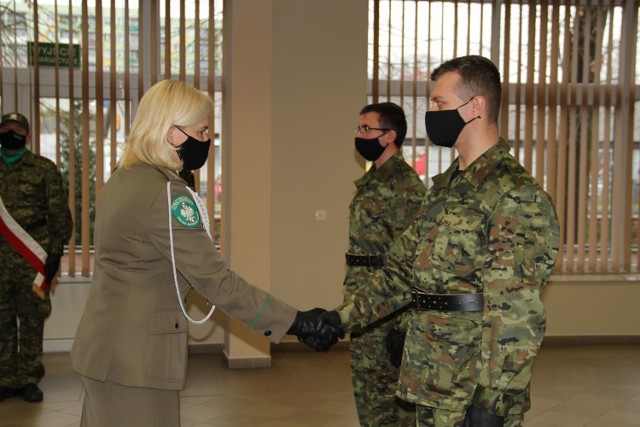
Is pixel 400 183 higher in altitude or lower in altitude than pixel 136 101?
lower

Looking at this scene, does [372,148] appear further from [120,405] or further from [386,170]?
[120,405]

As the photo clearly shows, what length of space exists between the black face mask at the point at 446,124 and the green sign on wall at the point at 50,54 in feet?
14.5

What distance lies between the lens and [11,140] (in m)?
4.99

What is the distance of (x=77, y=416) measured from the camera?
4.65 meters

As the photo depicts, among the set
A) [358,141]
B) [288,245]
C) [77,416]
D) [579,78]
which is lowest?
[77,416]

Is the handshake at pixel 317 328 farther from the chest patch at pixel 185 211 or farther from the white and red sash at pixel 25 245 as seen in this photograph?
the white and red sash at pixel 25 245

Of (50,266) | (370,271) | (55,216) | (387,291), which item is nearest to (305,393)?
(370,271)

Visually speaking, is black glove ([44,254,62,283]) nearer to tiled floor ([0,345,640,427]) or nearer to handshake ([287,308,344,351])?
tiled floor ([0,345,640,427])

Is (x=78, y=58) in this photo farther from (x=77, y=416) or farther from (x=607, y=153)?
(x=607, y=153)

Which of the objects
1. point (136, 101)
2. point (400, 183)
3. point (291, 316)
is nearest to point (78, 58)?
point (136, 101)

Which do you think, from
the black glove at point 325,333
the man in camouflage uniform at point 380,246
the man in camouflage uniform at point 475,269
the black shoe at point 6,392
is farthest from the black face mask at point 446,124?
the black shoe at point 6,392

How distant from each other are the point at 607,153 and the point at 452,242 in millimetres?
5122

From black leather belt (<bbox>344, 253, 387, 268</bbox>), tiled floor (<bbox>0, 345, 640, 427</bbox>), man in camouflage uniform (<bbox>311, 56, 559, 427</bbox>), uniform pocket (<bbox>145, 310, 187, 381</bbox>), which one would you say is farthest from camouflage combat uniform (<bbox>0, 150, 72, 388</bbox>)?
man in camouflage uniform (<bbox>311, 56, 559, 427</bbox>)

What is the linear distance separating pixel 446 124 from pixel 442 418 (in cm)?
94
